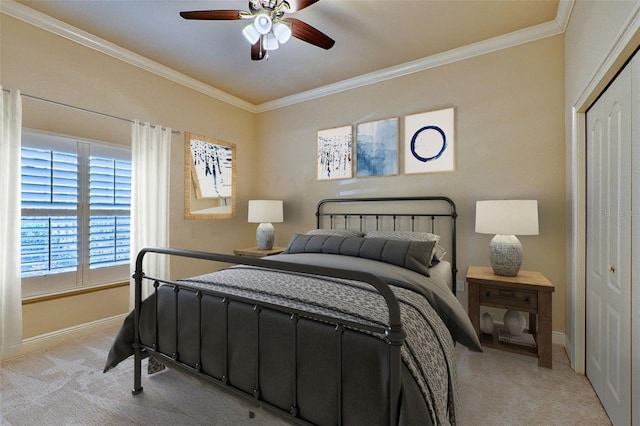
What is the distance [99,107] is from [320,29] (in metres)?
2.17

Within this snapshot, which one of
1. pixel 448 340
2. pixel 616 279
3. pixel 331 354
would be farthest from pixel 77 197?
pixel 616 279

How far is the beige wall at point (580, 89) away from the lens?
57.7 inches

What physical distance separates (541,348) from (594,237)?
2.85ft

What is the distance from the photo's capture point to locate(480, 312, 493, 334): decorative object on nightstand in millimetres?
2424

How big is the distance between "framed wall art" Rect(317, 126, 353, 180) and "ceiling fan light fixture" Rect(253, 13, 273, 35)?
170 centimetres

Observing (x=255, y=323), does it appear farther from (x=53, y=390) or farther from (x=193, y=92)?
(x=193, y=92)

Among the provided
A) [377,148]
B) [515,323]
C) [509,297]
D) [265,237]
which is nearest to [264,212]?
[265,237]

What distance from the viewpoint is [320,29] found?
8.32ft

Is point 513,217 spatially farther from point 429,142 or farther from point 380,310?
point 380,310

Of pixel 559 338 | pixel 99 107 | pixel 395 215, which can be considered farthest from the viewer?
pixel 395 215

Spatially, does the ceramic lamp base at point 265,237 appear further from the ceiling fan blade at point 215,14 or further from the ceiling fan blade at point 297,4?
the ceiling fan blade at point 297,4

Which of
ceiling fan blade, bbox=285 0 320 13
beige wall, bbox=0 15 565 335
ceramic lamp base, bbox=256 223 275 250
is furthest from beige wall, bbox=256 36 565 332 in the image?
ceiling fan blade, bbox=285 0 320 13

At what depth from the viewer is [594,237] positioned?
1871 millimetres

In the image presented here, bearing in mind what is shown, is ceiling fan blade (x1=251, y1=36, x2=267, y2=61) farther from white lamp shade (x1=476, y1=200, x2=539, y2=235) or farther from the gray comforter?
white lamp shade (x1=476, y1=200, x2=539, y2=235)
